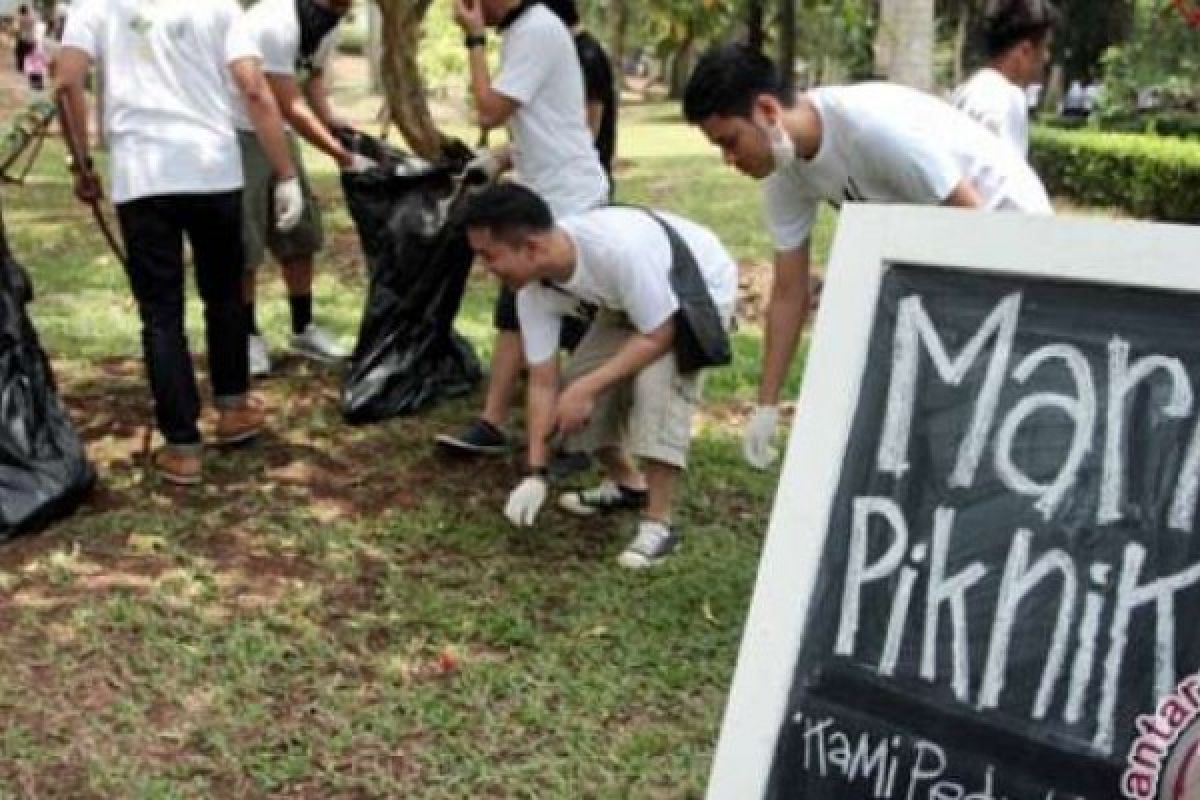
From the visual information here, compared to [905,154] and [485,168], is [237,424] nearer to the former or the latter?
[485,168]

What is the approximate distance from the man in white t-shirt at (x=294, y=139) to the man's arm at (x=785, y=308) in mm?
1822

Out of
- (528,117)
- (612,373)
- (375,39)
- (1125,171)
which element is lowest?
(1125,171)

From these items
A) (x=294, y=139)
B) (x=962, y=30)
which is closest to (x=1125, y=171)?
(x=294, y=139)

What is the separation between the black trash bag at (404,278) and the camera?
14.8 ft

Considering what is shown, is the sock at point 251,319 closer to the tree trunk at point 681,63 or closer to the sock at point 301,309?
the sock at point 301,309

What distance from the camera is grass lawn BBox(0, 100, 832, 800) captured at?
2.71m

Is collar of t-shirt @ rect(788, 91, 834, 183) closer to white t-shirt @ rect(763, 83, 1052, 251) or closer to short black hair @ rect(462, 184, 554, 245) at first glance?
white t-shirt @ rect(763, 83, 1052, 251)

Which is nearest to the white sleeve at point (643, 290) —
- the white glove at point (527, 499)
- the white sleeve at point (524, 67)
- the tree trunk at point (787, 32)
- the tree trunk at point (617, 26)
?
the white glove at point (527, 499)

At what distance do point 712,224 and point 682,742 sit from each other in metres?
7.45

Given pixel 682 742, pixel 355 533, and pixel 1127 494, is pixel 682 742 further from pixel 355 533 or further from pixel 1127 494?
pixel 1127 494

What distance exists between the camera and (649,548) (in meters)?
3.61

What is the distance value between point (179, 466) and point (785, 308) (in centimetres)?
176

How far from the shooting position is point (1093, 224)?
1412mm

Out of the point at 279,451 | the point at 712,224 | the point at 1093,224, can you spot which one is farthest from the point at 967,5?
the point at 1093,224
